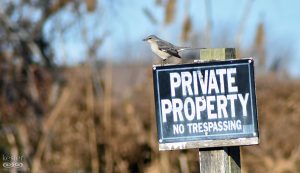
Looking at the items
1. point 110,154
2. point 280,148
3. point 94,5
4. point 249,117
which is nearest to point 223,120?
point 249,117

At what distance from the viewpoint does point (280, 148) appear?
1100cm

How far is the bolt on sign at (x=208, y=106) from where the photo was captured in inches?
147

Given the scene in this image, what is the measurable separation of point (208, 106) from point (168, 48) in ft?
5.90

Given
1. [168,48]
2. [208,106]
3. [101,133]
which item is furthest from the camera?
[101,133]

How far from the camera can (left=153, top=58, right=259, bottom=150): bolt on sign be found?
12.3ft

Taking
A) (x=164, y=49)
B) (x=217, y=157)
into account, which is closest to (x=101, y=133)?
(x=164, y=49)

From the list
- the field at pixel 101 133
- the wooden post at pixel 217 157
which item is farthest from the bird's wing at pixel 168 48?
the field at pixel 101 133

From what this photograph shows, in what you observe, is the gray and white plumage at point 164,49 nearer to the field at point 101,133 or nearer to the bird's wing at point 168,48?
the bird's wing at point 168,48

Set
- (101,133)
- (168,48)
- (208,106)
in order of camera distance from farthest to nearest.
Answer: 1. (101,133)
2. (168,48)
3. (208,106)

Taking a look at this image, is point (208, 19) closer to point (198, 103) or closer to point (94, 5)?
point (94, 5)

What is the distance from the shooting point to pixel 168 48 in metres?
5.51

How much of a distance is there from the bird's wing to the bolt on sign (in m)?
1.55

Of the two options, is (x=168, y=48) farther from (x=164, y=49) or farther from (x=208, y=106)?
(x=208, y=106)

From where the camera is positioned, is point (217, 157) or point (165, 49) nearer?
point (217, 157)
